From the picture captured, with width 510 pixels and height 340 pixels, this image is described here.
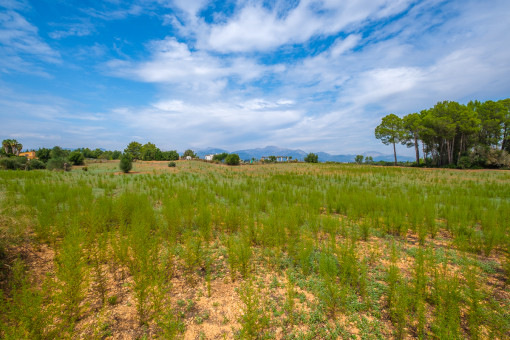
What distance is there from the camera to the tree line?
22.9 m

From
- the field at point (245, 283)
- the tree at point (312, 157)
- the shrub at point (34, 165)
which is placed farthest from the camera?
the tree at point (312, 157)

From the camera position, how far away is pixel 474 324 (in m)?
2.03

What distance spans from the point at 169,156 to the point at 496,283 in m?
52.8

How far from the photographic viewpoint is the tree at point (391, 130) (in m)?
32.2

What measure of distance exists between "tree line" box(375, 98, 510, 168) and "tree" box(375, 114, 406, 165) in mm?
→ 569

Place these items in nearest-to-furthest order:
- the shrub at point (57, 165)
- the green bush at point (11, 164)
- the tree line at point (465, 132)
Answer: the shrub at point (57, 165) < the green bush at point (11, 164) < the tree line at point (465, 132)

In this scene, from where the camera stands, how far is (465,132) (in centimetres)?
2550

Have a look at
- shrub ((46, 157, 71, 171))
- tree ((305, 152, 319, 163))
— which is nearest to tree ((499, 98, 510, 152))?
tree ((305, 152, 319, 163))

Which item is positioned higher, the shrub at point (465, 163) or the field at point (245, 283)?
the shrub at point (465, 163)

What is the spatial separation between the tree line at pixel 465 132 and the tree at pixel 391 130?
0.57 meters

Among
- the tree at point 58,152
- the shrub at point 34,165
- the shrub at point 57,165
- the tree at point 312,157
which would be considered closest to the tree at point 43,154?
the tree at point 58,152

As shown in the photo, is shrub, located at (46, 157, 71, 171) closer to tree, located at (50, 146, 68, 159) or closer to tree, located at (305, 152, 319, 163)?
tree, located at (50, 146, 68, 159)

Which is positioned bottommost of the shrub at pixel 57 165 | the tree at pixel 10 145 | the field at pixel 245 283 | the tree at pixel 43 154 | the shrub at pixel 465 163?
the field at pixel 245 283

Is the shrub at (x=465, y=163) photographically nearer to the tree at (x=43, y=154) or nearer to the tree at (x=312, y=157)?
the tree at (x=312, y=157)
